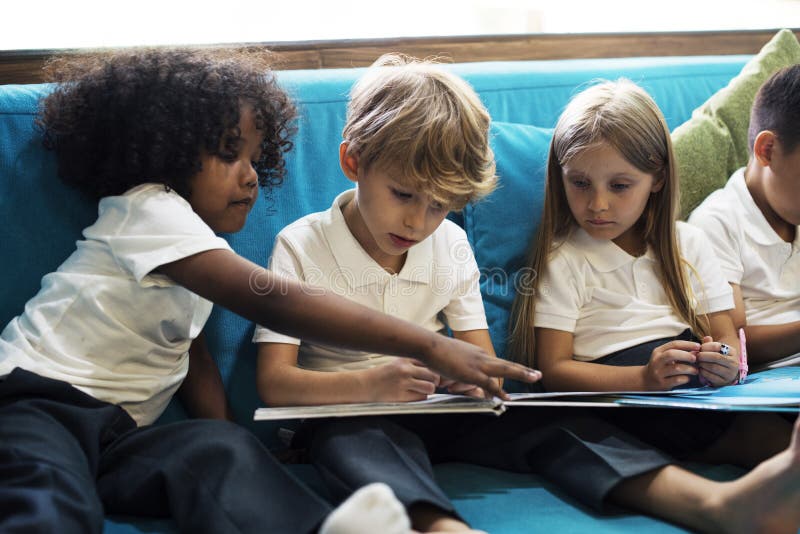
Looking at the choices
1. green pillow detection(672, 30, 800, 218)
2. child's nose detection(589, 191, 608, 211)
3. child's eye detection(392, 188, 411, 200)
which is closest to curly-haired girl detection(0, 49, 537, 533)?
child's eye detection(392, 188, 411, 200)

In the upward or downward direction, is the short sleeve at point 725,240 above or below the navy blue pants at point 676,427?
above

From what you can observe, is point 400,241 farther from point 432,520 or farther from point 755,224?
point 755,224

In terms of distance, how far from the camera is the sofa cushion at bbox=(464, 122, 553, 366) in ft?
4.75

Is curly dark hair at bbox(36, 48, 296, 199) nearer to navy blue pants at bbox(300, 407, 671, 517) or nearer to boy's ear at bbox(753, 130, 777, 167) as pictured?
navy blue pants at bbox(300, 407, 671, 517)

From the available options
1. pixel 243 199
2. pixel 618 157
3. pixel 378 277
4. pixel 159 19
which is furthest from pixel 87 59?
pixel 618 157

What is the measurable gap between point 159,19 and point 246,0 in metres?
0.18

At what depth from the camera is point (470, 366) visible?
3.33ft

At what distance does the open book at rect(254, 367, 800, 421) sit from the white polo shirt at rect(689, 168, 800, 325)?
0.99 feet

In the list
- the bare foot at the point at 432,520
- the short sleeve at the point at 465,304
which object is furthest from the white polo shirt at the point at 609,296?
the bare foot at the point at 432,520

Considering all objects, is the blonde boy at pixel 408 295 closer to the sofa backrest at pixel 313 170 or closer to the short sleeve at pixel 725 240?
the sofa backrest at pixel 313 170

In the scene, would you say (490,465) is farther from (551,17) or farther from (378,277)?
(551,17)

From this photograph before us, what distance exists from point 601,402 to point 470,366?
202 millimetres

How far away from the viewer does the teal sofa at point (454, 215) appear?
1.07 m

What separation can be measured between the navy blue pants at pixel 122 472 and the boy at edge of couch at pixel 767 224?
A: 2.98 feet
